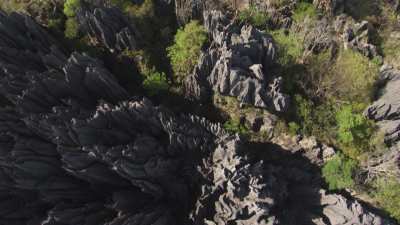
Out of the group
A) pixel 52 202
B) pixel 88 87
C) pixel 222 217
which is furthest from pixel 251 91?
pixel 52 202

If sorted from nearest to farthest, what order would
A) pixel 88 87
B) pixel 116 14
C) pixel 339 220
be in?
pixel 339 220, pixel 88 87, pixel 116 14

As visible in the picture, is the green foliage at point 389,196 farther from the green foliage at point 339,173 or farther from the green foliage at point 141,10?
the green foliage at point 141,10

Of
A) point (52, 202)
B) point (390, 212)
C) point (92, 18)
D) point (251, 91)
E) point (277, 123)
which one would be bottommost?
point (52, 202)

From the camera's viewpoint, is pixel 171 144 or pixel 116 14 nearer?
pixel 171 144

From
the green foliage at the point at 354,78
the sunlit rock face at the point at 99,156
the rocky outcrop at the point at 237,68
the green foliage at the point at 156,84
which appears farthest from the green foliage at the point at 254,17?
the sunlit rock face at the point at 99,156

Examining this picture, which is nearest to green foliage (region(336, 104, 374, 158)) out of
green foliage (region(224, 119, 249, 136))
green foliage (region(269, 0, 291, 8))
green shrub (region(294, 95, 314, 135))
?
green shrub (region(294, 95, 314, 135))

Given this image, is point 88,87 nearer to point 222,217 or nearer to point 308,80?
point 222,217

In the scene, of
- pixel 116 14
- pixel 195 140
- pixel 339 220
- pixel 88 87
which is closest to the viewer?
pixel 339 220
